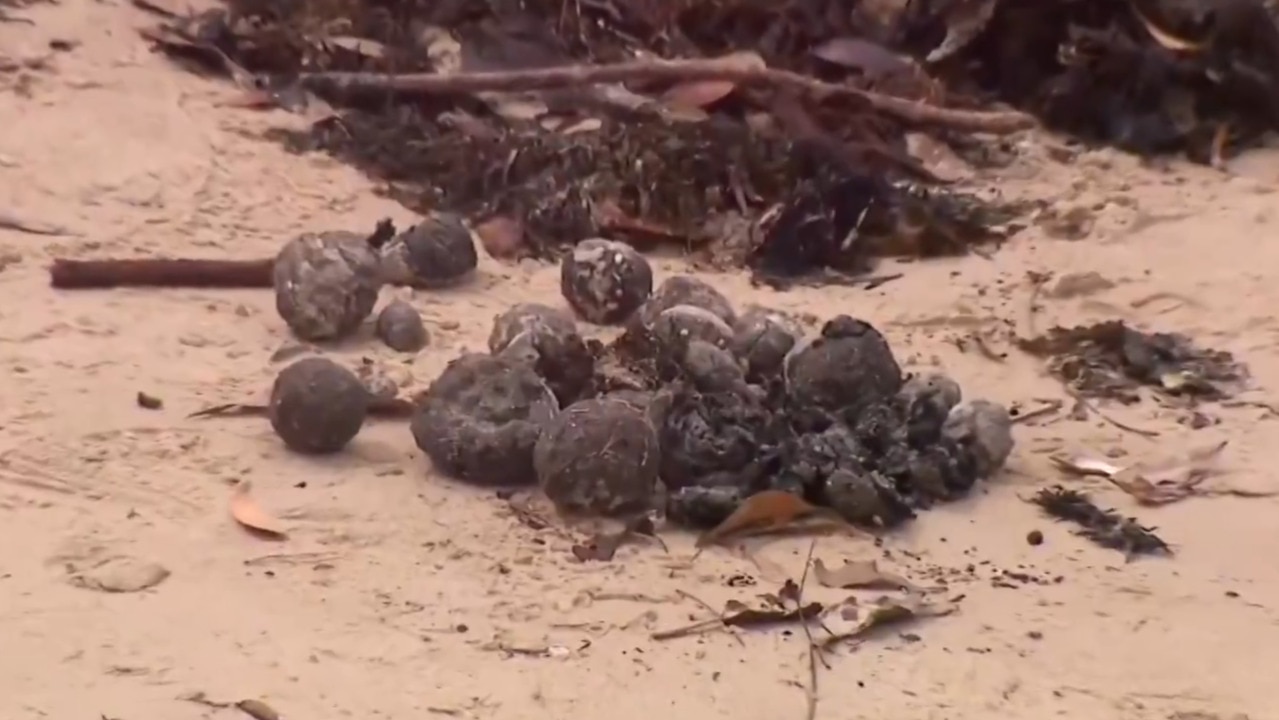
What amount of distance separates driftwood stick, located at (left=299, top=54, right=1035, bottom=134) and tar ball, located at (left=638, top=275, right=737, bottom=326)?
1158mm

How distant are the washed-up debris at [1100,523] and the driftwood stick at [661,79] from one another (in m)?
1.66

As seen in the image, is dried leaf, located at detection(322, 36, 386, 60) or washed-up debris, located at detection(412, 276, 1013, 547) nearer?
washed-up debris, located at detection(412, 276, 1013, 547)

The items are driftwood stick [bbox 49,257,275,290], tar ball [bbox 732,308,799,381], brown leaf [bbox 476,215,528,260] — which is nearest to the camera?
tar ball [bbox 732,308,799,381]

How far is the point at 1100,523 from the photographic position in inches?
82.5

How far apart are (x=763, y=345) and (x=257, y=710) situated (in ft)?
3.53

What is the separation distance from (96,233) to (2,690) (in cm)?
157

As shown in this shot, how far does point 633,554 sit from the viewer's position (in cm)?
196

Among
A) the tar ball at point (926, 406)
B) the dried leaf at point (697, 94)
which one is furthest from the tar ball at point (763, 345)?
the dried leaf at point (697, 94)

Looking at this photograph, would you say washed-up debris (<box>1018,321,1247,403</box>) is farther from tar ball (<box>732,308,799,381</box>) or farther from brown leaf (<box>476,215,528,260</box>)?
brown leaf (<box>476,215,528,260</box>)

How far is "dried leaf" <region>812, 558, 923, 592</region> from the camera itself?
1.90 metres

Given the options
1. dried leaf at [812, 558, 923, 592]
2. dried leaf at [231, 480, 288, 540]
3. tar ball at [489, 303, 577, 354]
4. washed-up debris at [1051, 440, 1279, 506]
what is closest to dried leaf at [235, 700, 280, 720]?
dried leaf at [231, 480, 288, 540]

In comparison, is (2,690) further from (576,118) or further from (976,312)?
(576,118)

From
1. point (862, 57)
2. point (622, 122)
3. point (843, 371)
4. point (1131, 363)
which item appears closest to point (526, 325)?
point (843, 371)

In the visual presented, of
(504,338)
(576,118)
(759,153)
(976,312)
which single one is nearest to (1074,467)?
(976,312)
